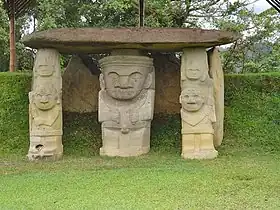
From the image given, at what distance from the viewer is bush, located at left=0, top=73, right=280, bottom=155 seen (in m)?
8.84

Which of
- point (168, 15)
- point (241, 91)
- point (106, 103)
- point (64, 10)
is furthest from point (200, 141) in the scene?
point (64, 10)

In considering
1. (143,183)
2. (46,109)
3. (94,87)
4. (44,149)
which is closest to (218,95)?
(94,87)

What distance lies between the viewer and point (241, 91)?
10.3 meters

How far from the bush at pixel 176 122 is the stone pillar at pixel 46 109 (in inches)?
22.7

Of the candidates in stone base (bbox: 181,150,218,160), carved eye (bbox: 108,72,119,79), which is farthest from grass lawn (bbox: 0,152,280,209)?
carved eye (bbox: 108,72,119,79)

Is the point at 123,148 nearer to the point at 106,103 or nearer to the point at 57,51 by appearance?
the point at 106,103

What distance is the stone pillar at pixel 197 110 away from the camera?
803 centimetres

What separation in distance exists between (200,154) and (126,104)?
4.85 feet

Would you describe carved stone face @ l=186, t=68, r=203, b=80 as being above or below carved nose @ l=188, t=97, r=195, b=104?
above

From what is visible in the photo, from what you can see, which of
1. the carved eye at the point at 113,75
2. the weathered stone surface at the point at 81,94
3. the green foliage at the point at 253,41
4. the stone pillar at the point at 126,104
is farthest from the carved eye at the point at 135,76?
the green foliage at the point at 253,41

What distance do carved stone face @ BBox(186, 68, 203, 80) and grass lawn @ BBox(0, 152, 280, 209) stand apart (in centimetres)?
130

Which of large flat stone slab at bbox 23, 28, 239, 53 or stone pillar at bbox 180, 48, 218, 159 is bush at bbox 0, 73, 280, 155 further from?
large flat stone slab at bbox 23, 28, 239, 53

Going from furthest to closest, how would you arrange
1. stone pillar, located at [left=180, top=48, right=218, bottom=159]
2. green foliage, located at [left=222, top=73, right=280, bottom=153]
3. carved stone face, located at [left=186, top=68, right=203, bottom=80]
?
1. green foliage, located at [left=222, top=73, right=280, bottom=153]
2. carved stone face, located at [left=186, top=68, right=203, bottom=80]
3. stone pillar, located at [left=180, top=48, right=218, bottom=159]

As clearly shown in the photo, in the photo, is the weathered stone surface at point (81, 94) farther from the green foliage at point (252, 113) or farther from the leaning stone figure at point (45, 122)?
the green foliage at point (252, 113)
